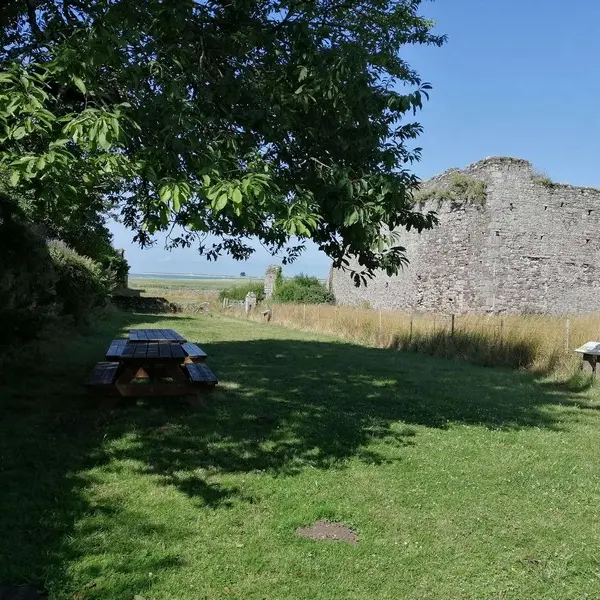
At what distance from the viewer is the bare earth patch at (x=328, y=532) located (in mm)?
3596

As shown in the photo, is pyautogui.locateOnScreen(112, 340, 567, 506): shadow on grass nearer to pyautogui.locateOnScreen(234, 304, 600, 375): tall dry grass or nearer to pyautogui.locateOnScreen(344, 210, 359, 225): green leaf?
pyautogui.locateOnScreen(234, 304, 600, 375): tall dry grass

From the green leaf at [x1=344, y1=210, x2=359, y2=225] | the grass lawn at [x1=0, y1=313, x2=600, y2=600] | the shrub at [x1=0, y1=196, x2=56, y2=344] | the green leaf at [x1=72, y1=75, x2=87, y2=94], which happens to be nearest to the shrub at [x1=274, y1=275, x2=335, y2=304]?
the shrub at [x1=0, y1=196, x2=56, y2=344]

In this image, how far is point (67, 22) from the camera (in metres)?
5.70

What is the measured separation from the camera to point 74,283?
1195 centimetres

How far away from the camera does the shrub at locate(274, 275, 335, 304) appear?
29219 millimetres

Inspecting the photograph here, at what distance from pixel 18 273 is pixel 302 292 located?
21962mm

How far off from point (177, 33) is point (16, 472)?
12.7 feet

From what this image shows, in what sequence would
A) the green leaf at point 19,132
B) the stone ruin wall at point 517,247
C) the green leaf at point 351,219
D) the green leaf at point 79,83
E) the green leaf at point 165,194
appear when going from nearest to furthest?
the green leaf at point 19,132
the green leaf at point 165,194
the green leaf at point 79,83
the green leaf at point 351,219
the stone ruin wall at point 517,247

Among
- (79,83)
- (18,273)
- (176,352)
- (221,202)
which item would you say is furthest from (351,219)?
(18,273)

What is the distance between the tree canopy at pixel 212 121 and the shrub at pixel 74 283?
5480mm

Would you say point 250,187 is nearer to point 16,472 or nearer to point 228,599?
point 228,599

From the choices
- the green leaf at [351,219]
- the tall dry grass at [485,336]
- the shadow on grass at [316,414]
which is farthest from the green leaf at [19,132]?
the tall dry grass at [485,336]

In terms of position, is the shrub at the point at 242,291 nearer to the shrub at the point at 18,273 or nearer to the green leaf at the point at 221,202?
the shrub at the point at 18,273

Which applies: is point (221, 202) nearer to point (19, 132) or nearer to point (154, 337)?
point (19, 132)
